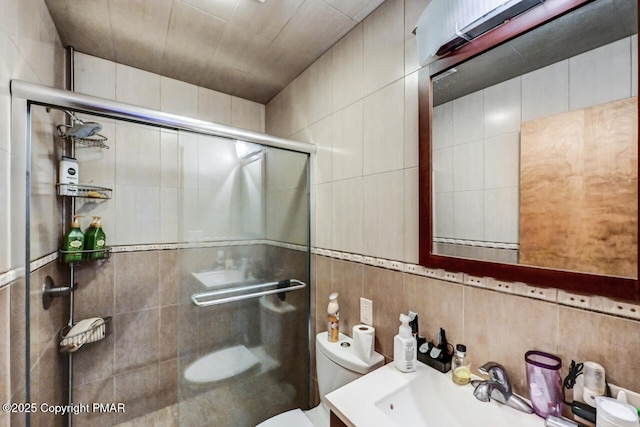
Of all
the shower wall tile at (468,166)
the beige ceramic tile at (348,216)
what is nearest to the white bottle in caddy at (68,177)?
the beige ceramic tile at (348,216)

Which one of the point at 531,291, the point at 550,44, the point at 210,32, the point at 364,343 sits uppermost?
the point at 210,32

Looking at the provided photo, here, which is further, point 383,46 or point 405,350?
point 383,46

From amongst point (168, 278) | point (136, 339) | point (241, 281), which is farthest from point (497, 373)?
point (136, 339)

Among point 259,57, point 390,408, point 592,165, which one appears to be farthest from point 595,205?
point 259,57

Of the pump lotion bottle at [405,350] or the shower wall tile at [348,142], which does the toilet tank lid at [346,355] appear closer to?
the pump lotion bottle at [405,350]

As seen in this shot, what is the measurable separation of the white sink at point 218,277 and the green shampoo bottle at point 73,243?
0.69 meters

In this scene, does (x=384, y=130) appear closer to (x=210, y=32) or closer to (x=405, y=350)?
(x=405, y=350)

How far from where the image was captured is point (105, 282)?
164 cm

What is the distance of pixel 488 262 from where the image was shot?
852 millimetres

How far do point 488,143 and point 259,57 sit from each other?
1385 mm

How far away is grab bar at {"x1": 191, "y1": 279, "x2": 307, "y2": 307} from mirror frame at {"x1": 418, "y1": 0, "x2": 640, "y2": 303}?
2.80ft

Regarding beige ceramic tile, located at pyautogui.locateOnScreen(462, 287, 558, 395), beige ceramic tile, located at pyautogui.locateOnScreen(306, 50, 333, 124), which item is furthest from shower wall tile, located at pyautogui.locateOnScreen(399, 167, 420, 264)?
beige ceramic tile, located at pyautogui.locateOnScreen(306, 50, 333, 124)

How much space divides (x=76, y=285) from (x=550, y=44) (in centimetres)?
240

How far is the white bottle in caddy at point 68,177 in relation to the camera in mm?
1396
